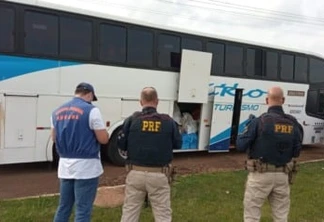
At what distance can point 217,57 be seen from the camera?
12906mm

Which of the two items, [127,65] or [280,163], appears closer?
[280,163]

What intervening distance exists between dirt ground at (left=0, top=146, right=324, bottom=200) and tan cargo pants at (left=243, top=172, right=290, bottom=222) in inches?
155

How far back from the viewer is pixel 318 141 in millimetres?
16156

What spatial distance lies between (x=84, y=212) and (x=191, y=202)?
2.79 m

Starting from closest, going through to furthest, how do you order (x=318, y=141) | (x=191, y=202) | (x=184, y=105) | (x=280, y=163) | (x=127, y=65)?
(x=280, y=163)
(x=191, y=202)
(x=127, y=65)
(x=184, y=105)
(x=318, y=141)

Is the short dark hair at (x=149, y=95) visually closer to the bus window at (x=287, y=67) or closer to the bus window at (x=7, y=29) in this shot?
the bus window at (x=7, y=29)

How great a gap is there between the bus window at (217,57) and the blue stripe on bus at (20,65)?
4.63 m

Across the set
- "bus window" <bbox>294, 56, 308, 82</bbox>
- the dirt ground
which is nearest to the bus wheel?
the dirt ground

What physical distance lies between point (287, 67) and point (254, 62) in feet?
5.13

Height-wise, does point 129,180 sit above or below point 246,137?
below

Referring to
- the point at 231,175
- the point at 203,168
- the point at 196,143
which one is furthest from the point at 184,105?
the point at 231,175

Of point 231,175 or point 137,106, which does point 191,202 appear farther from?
point 137,106

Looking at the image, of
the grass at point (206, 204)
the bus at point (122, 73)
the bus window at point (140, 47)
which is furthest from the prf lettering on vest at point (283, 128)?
the bus window at point (140, 47)

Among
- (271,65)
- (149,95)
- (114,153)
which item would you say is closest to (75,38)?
(114,153)
